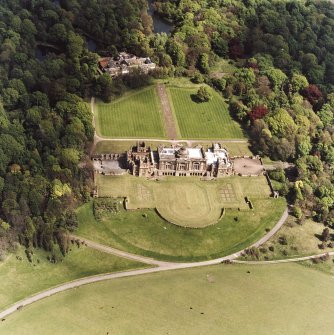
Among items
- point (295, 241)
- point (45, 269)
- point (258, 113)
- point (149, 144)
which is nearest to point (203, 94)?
point (258, 113)

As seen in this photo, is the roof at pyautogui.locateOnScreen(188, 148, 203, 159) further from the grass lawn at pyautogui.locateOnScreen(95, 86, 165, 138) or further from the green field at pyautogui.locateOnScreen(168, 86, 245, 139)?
the grass lawn at pyautogui.locateOnScreen(95, 86, 165, 138)

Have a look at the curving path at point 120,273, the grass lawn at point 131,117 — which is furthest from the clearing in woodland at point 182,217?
the grass lawn at point 131,117

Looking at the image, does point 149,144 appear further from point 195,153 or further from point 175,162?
point 195,153

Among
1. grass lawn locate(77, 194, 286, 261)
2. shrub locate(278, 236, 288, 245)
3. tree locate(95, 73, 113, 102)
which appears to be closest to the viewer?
grass lawn locate(77, 194, 286, 261)

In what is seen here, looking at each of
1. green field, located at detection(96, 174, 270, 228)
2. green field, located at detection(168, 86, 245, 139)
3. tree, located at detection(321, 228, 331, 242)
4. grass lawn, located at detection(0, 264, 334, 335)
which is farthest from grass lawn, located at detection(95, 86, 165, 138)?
tree, located at detection(321, 228, 331, 242)

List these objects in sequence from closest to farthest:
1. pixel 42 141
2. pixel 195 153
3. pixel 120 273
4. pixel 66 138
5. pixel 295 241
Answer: pixel 120 273, pixel 295 241, pixel 42 141, pixel 66 138, pixel 195 153

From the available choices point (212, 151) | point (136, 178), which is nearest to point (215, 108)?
point (212, 151)
